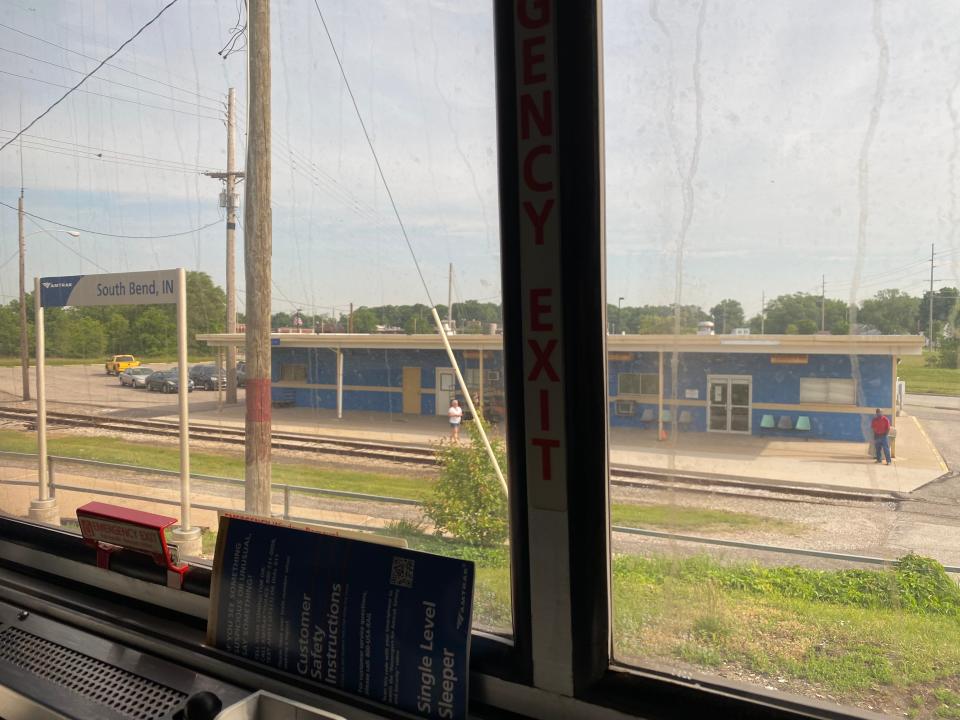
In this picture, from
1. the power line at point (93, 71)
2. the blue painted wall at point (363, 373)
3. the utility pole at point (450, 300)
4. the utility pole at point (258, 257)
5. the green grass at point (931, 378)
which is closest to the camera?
the green grass at point (931, 378)

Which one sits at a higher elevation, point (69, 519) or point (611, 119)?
point (611, 119)

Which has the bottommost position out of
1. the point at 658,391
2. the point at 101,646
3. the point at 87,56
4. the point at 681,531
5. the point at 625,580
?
the point at 101,646

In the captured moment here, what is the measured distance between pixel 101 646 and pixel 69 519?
63cm

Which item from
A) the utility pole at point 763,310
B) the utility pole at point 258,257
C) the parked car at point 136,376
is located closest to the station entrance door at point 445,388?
the utility pole at point 258,257

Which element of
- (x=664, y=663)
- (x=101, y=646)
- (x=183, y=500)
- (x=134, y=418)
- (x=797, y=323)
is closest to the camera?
(x=797, y=323)

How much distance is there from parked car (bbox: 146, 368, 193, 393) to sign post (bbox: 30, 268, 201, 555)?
0.06 feet

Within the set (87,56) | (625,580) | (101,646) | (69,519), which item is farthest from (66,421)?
(625,580)

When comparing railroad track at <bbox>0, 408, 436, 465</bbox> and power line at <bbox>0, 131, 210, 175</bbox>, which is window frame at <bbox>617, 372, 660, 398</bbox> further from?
power line at <bbox>0, 131, 210, 175</bbox>

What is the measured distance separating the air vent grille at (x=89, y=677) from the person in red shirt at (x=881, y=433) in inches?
59.0

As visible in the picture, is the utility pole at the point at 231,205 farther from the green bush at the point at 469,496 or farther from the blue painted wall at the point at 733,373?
the green bush at the point at 469,496

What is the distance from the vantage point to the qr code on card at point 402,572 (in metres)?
1.30

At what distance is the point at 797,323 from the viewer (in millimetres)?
1097

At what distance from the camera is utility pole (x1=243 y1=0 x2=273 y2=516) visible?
165cm

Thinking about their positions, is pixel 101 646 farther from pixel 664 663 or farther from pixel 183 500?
pixel 664 663
